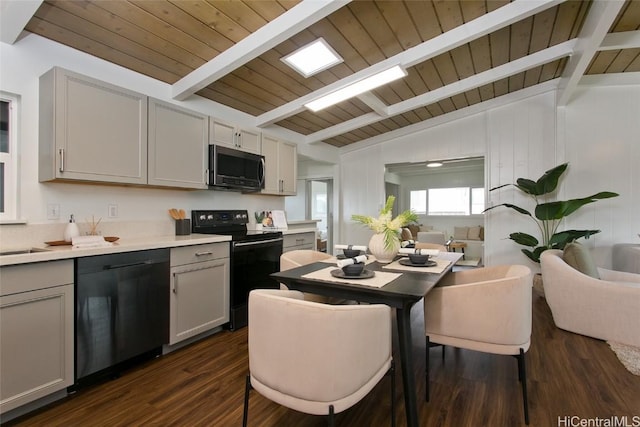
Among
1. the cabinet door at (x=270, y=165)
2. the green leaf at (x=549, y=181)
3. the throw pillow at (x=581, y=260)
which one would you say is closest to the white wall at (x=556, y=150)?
the green leaf at (x=549, y=181)

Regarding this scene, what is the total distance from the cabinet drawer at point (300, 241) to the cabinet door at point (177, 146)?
1193mm

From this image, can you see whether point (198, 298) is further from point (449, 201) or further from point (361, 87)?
point (449, 201)

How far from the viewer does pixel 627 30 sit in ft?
9.96

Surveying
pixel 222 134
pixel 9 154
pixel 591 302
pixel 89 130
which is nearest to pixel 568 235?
pixel 591 302

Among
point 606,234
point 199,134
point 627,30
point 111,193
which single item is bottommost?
point 606,234

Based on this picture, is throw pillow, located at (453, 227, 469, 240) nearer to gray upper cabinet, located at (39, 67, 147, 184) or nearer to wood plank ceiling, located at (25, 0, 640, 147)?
wood plank ceiling, located at (25, 0, 640, 147)

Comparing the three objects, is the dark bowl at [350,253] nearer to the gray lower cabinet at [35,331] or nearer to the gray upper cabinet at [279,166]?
the gray lower cabinet at [35,331]

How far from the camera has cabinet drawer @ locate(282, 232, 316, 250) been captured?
12.4ft

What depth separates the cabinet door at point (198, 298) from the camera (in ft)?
7.99

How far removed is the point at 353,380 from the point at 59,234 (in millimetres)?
2326

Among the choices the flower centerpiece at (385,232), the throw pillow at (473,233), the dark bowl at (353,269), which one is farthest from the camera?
the throw pillow at (473,233)

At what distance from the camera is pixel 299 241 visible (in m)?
4.03

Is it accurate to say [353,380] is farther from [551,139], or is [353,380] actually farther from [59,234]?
[551,139]

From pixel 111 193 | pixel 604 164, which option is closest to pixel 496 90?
pixel 604 164
